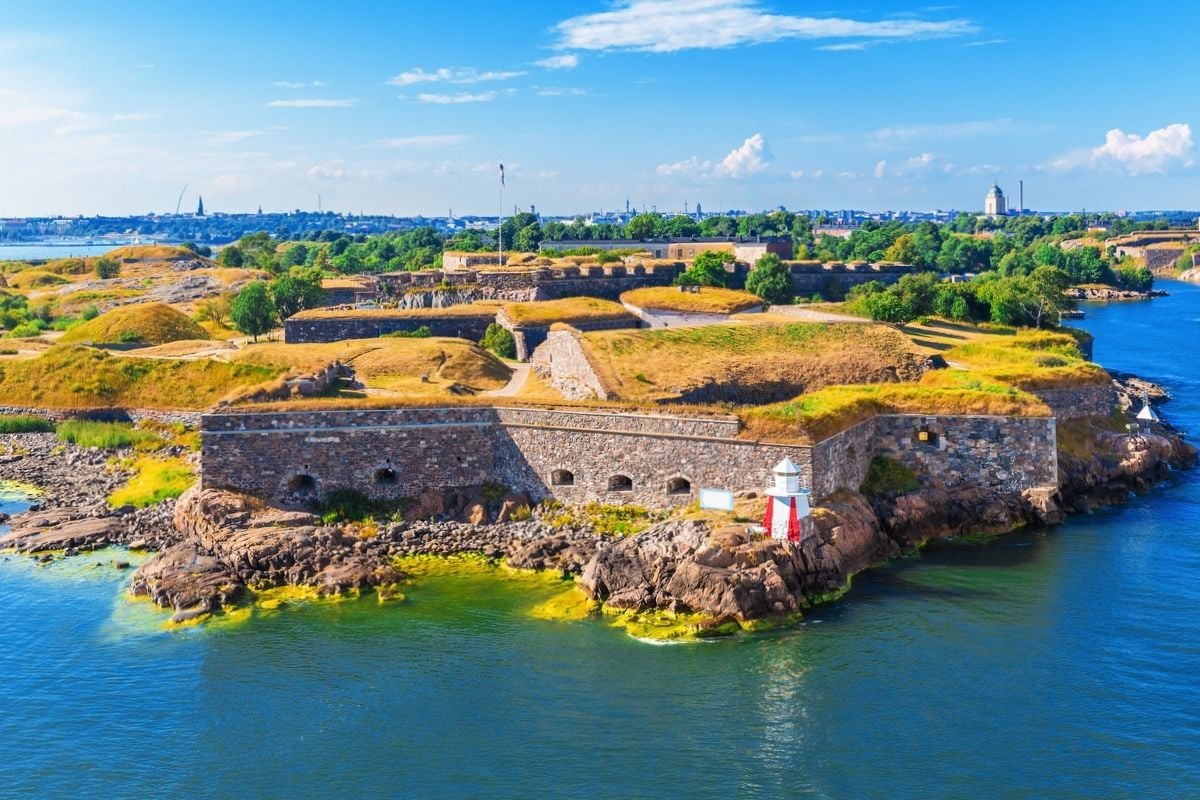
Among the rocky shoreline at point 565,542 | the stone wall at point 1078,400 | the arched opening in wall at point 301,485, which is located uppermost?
the stone wall at point 1078,400

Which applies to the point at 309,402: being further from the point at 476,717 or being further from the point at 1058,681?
the point at 1058,681

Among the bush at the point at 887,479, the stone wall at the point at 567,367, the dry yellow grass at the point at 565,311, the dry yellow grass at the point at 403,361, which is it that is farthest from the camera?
the dry yellow grass at the point at 565,311

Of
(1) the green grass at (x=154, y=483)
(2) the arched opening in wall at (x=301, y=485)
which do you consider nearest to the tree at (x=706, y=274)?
(1) the green grass at (x=154, y=483)

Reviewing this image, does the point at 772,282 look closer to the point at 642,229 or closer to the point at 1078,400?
the point at 1078,400

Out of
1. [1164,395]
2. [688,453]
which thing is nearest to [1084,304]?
[1164,395]

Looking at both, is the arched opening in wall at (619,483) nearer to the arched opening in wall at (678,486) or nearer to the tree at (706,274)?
the arched opening in wall at (678,486)

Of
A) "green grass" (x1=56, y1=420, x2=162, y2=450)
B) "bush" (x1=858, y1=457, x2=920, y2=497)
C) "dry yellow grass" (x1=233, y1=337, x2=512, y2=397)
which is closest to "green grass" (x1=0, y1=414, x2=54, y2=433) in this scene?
"green grass" (x1=56, y1=420, x2=162, y2=450)
